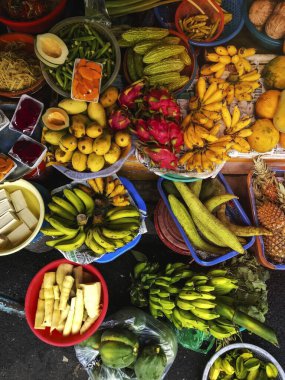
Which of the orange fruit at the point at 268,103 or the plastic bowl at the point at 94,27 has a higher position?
the plastic bowl at the point at 94,27

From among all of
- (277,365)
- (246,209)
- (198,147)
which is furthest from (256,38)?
(277,365)

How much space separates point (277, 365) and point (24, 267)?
6.93 ft

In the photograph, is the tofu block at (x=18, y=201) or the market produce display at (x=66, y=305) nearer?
the tofu block at (x=18, y=201)

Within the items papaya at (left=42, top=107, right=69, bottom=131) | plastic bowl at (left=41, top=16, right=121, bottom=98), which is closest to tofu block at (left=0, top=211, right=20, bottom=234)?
papaya at (left=42, top=107, right=69, bottom=131)

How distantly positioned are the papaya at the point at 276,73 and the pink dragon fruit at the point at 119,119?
1.08 meters

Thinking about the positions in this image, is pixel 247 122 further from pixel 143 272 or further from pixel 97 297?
pixel 97 297

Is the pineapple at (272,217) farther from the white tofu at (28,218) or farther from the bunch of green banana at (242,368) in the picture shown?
the white tofu at (28,218)

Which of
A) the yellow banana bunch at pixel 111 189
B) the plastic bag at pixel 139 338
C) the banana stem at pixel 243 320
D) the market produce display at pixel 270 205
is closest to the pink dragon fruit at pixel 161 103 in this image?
the yellow banana bunch at pixel 111 189

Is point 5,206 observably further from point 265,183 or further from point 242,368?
point 242,368

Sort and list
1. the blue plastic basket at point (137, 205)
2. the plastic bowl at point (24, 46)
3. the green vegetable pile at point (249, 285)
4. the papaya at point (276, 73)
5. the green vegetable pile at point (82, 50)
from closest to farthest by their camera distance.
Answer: the green vegetable pile at point (82, 50) < the plastic bowl at point (24, 46) < the papaya at point (276, 73) < the blue plastic basket at point (137, 205) < the green vegetable pile at point (249, 285)

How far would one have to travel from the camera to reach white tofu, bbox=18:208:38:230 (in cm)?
259

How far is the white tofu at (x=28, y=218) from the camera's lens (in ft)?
8.51

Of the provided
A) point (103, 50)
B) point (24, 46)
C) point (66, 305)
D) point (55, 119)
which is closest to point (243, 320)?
point (66, 305)

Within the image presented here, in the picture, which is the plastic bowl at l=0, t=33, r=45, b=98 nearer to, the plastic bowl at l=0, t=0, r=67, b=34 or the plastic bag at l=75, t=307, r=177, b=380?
the plastic bowl at l=0, t=0, r=67, b=34
